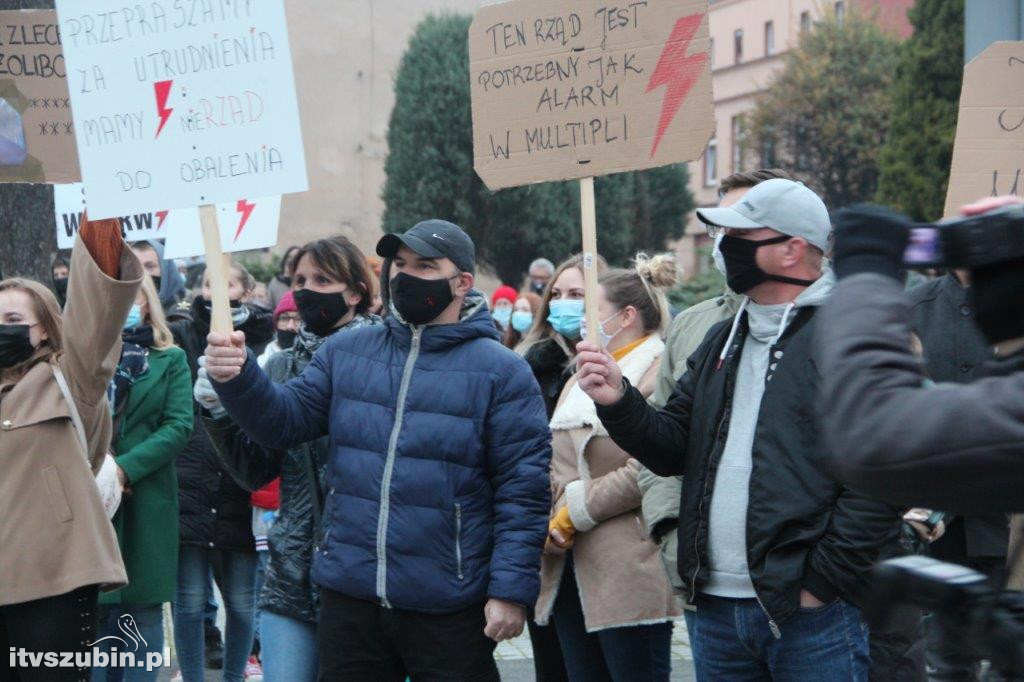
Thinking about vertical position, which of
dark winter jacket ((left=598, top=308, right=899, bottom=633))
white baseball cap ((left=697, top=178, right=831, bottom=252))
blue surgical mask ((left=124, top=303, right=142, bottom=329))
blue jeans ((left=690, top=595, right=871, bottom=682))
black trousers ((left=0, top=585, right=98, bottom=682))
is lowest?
black trousers ((left=0, top=585, right=98, bottom=682))

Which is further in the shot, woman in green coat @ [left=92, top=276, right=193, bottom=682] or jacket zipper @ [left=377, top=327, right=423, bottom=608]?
→ woman in green coat @ [left=92, top=276, right=193, bottom=682]

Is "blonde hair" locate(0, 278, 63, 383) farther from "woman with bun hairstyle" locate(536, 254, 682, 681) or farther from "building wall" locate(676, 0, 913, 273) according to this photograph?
"building wall" locate(676, 0, 913, 273)

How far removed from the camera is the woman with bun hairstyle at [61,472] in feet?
15.2

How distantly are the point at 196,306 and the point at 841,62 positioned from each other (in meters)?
33.4

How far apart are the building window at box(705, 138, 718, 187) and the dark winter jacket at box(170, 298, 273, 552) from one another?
4462 cm

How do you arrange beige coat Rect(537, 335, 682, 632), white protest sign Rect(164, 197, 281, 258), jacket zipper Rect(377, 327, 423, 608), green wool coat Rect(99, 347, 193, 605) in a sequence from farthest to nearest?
white protest sign Rect(164, 197, 281, 258) → green wool coat Rect(99, 347, 193, 605) → beige coat Rect(537, 335, 682, 632) → jacket zipper Rect(377, 327, 423, 608)

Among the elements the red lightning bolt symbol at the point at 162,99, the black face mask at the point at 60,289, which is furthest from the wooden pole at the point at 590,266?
the black face mask at the point at 60,289

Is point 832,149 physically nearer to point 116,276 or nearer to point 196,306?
point 196,306

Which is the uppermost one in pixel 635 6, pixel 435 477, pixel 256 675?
pixel 635 6

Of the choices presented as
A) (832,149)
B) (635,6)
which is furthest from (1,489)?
(832,149)

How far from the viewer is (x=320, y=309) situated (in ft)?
17.3

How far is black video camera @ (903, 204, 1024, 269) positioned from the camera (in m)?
2.05

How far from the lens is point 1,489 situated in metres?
4.80

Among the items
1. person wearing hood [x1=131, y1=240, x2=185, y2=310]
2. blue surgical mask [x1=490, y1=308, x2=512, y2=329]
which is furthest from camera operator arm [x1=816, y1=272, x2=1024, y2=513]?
blue surgical mask [x1=490, y1=308, x2=512, y2=329]
